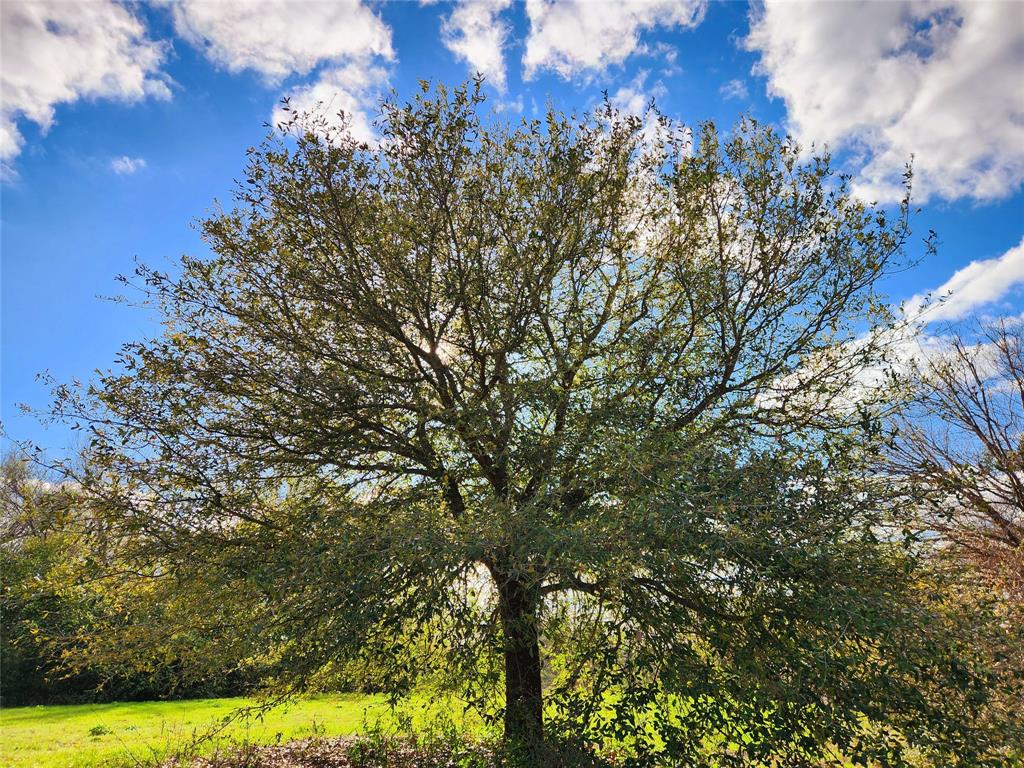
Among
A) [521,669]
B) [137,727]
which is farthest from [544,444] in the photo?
[137,727]

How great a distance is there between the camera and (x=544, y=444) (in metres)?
7.27

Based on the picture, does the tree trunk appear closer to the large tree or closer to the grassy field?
the large tree

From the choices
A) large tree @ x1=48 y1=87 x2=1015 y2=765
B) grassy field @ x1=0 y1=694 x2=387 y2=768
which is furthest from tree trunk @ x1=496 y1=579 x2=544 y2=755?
grassy field @ x1=0 y1=694 x2=387 y2=768

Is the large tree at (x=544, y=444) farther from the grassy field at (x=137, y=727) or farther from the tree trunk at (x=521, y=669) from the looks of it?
the grassy field at (x=137, y=727)

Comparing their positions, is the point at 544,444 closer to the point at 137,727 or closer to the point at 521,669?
the point at 521,669

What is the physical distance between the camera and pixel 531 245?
29.3ft

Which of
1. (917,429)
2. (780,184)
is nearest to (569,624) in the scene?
(780,184)

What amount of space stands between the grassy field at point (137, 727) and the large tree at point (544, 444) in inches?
116

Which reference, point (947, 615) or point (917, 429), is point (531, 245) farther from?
point (917, 429)

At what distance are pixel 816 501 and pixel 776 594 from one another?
976 mm

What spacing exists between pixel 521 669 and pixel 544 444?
11.6ft

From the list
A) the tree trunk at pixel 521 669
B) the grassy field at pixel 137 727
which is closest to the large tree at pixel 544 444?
the tree trunk at pixel 521 669

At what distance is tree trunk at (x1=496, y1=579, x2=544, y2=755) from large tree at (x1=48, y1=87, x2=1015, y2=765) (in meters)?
0.05

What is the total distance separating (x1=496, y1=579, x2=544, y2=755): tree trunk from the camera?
7.24 m
